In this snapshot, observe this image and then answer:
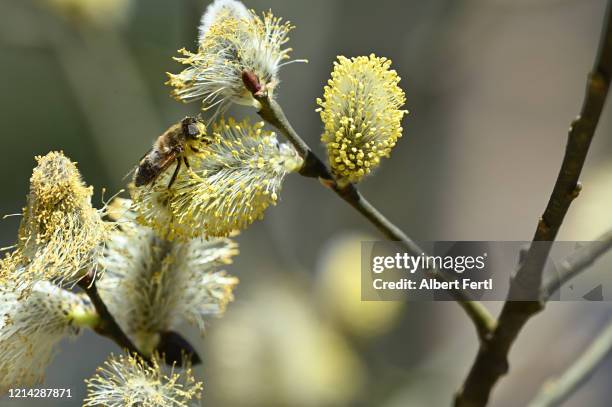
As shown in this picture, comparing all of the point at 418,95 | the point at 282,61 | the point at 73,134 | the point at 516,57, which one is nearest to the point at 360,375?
the point at 73,134

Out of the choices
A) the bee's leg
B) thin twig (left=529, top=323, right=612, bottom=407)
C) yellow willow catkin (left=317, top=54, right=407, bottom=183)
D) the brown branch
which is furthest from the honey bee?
thin twig (left=529, top=323, right=612, bottom=407)

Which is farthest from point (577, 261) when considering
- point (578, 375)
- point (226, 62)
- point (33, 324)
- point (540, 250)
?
point (33, 324)

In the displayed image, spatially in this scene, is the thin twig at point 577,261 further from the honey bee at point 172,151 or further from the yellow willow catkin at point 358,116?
the honey bee at point 172,151

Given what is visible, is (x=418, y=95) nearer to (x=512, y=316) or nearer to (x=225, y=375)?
(x=225, y=375)

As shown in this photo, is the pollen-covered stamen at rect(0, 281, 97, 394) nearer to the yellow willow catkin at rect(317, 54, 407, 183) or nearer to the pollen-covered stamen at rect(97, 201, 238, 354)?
the pollen-covered stamen at rect(97, 201, 238, 354)

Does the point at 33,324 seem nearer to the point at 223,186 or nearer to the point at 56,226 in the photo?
→ the point at 56,226
